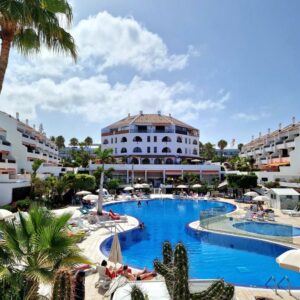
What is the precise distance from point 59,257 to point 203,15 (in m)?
15.2

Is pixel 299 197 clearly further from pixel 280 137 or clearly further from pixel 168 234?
pixel 280 137

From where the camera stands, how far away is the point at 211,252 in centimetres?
1755

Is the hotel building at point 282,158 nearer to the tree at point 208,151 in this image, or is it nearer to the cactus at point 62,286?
the tree at point 208,151

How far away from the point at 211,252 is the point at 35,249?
1426cm

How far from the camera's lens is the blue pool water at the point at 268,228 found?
18003 mm

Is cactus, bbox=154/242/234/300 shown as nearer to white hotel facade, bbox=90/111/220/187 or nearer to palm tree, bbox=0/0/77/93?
palm tree, bbox=0/0/77/93

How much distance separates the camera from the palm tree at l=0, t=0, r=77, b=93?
7.22 m

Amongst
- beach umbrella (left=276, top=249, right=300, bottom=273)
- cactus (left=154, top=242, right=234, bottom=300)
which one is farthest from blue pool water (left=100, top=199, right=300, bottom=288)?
cactus (left=154, top=242, right=234, bottom=300)

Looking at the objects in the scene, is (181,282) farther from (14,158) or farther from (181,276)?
(14,158)

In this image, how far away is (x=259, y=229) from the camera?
63.6 ft

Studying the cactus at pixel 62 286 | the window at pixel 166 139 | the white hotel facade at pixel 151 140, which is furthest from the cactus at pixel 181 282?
the window at pixel 166 139

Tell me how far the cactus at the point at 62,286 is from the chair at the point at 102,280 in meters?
6.54

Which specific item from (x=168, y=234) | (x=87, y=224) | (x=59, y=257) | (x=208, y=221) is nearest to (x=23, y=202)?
(x=87, y=224)

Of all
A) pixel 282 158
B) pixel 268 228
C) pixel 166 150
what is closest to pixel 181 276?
pixel 268 228
